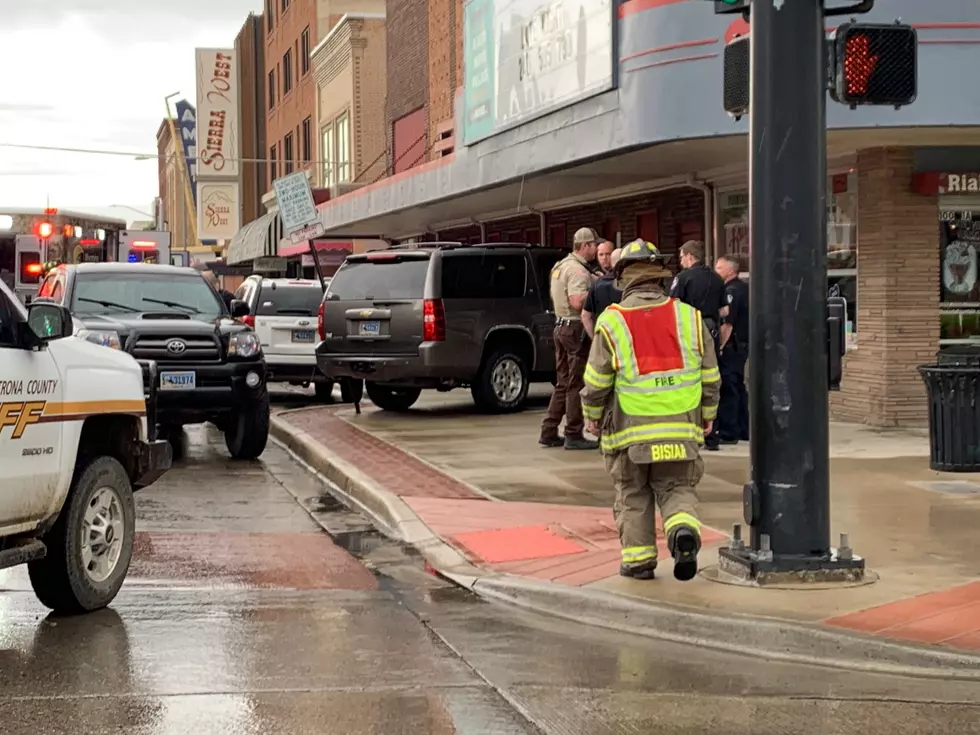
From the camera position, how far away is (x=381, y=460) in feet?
45.3

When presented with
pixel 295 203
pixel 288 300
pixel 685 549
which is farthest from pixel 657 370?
pixel 295 203

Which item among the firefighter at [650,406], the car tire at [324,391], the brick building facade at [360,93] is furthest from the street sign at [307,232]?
the brick building facade at [360,93]

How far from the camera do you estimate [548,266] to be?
18766mm

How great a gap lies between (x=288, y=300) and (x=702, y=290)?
383 inches

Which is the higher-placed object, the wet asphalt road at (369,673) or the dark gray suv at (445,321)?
the dark gray suv at (445,321)

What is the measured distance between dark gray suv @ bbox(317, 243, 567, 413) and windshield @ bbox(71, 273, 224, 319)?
89.4 inches

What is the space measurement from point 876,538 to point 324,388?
1399 centimetres

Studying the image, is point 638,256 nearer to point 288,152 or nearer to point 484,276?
point 484,276

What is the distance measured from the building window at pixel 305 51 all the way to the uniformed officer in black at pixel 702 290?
124 feet

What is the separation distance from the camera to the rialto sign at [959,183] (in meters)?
15.4

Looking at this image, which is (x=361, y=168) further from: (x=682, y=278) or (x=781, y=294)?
(x=781, y=294)

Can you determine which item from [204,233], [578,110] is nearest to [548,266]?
[578,110]

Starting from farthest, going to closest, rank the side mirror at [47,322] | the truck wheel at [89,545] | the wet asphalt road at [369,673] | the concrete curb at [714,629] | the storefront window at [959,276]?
the storefront window at [959,276] → the truck wheel at [89,545] → the side mirror at [47,322] → the concrete curb at [714,629] → the wet asphalt road at [369,673]

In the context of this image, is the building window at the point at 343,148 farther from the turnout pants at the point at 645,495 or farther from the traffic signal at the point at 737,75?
the turnout pants at the point at 645,495
